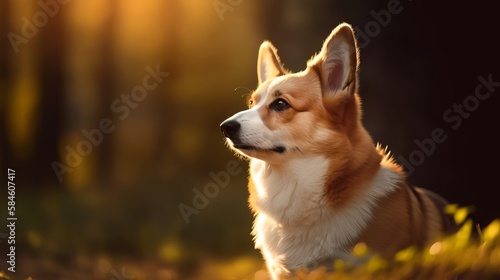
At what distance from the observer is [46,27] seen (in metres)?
5.33

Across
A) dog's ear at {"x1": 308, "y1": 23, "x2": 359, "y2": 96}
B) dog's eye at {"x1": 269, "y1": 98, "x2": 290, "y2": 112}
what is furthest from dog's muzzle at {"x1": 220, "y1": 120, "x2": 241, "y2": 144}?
dog's ear at {"x1": 308, "y1": 23, "x2": 359, "y2": 96}

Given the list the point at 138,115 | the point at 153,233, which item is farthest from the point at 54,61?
the point at 153,233

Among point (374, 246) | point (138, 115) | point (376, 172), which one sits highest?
point (138, 115)

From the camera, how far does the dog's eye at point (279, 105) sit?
3.67 m

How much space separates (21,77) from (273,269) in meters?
3.19

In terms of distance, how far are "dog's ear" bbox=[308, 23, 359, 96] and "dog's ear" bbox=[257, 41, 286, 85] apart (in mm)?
383

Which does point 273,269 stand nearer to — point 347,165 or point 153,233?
point 347,165

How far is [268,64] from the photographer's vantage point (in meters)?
A: 4.22

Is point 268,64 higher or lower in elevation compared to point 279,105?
higher

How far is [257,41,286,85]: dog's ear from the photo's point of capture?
4.19 meters

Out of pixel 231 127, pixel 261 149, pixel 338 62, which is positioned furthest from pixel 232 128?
pixel 338 62

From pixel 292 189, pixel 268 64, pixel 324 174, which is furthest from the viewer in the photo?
pixel 268 64

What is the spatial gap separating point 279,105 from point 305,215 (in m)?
0.75

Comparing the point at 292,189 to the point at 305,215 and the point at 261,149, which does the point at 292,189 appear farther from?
the point at 261,149
